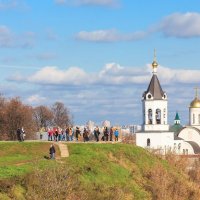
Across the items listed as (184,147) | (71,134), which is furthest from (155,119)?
(71,134)

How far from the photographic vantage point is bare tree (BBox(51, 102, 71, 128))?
85.2 meters

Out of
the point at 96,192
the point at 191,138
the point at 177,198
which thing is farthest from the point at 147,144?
the point at 96,192

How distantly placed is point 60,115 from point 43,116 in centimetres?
286

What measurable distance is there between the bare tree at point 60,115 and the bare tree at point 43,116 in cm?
89

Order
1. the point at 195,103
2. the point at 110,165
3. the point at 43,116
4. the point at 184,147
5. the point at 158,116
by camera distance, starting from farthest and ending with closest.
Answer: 1. the point at 195,103
2. the point at 184,147
3. the point at 43,116
4. the point at 158,116
5. the point at 110,165

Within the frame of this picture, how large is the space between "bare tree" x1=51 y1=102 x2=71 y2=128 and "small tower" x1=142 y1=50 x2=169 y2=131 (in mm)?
11149

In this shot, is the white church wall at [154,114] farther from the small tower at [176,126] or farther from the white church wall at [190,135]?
the white church wall at [190,135]

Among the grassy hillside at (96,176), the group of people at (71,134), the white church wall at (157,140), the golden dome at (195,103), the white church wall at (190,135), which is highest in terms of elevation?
the golden dome at (195,103)

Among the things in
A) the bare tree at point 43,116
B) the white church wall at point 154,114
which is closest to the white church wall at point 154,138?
the white church wall at point 154,114

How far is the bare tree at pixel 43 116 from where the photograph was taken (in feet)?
277

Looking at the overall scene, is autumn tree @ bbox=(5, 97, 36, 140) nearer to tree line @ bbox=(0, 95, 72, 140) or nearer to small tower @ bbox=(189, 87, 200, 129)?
tree line @ bbox=(0, 95, 72, 140)

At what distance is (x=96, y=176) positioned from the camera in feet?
93.7

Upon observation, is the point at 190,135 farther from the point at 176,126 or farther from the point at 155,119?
the point at 155,119

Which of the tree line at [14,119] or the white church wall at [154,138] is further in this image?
the white church wall at [154,138]
